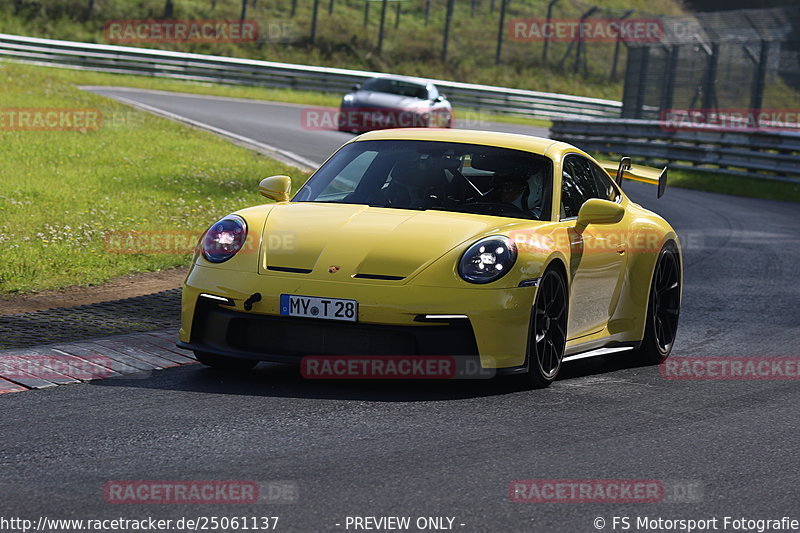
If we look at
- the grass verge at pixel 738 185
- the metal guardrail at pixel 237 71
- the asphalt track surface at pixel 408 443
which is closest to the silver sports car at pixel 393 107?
the grass verge at pixel 738 185

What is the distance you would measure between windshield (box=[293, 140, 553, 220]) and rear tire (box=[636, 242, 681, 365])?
3.88 ft

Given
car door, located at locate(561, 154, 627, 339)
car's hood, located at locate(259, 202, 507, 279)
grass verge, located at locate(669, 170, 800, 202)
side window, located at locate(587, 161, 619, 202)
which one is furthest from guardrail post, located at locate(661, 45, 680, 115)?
car's hood, located at locate(259, 202, 507, 279)

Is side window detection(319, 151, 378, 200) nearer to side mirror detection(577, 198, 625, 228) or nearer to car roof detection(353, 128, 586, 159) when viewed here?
car roof detection(353, 128, 586, 159)

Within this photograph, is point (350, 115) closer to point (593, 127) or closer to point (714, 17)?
point (593, 127)

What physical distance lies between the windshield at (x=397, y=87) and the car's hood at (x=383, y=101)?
0.39m

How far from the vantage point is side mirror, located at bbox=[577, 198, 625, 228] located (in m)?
7.00

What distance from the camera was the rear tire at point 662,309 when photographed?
7.88 metres

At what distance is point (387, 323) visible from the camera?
6.15 m

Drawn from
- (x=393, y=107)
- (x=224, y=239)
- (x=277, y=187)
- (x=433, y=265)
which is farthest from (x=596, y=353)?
(x=393, y=107)

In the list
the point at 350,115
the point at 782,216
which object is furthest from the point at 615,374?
the point at 350,115

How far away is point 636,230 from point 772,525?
144 inches

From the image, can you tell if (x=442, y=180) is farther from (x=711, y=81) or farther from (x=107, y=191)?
(x=711, y=81)

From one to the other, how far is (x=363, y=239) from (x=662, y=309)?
249cm

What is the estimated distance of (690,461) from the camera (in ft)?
17.2
